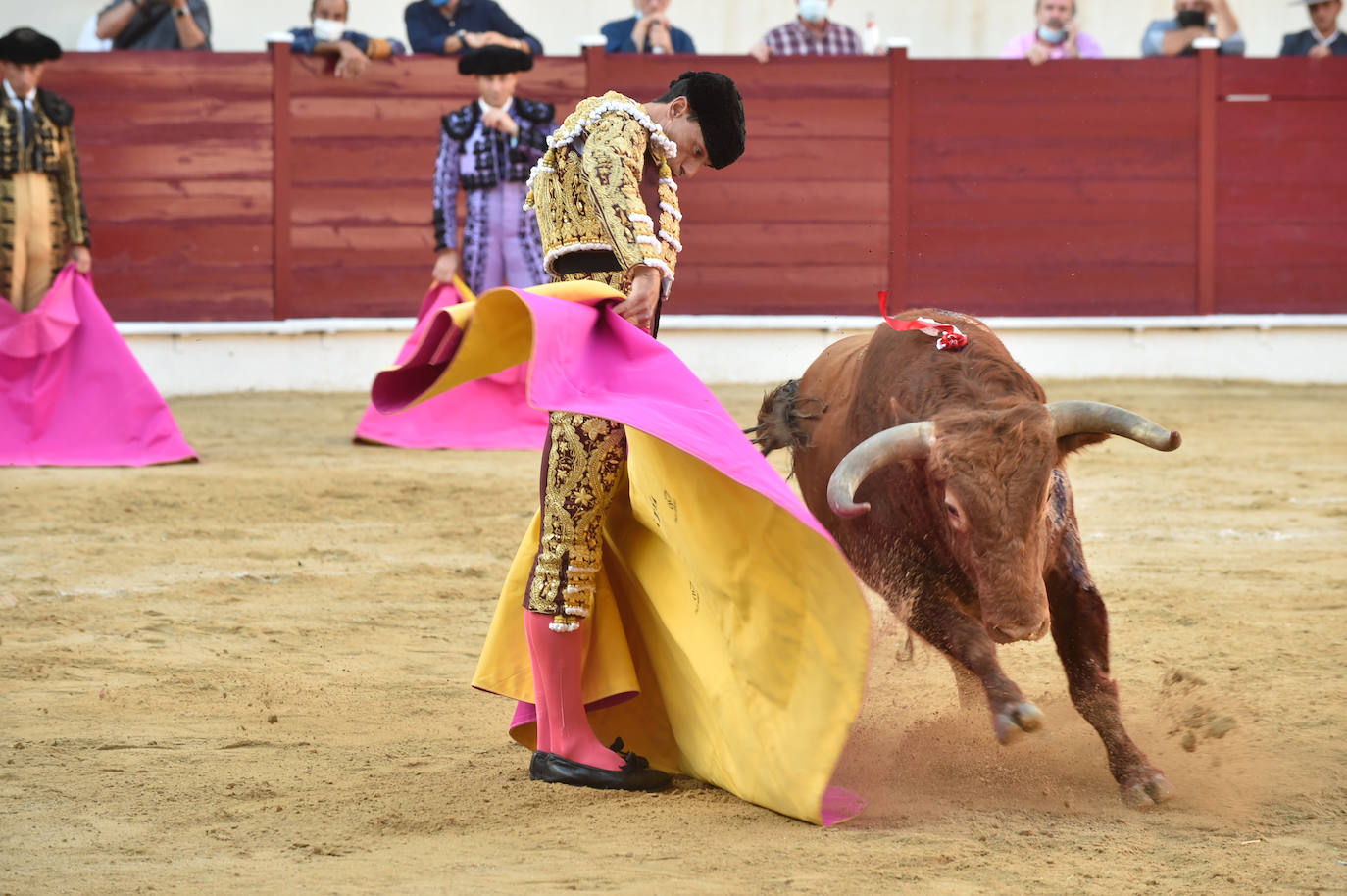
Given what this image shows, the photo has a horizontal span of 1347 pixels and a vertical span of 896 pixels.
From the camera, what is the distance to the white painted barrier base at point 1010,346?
8883mm

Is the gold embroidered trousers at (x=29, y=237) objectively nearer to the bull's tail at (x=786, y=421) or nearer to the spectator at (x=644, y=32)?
the spectator at (x=644, y=32)

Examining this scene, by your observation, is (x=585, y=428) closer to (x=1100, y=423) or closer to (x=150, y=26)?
(x=1100, y=423)

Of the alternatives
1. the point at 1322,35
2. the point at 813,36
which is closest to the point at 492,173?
the point at 813,36

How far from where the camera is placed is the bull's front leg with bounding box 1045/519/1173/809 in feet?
8.30

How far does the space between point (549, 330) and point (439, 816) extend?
0.68 metres

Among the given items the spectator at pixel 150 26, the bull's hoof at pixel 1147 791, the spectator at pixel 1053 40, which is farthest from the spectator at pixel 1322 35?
the bull's hoof at pixel 1147 791

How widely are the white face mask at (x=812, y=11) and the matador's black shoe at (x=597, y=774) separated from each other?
7.49 m

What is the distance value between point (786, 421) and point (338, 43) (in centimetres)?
630

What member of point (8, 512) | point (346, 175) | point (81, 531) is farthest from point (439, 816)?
point (346, 175)

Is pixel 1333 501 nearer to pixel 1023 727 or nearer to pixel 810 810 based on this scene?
pixel 1023 727

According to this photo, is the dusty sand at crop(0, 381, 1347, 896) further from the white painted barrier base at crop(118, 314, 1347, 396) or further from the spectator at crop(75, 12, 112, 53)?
the spectator at crop(75, 12, 112, 53)

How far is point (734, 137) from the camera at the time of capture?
2506 mm

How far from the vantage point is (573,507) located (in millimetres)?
2434

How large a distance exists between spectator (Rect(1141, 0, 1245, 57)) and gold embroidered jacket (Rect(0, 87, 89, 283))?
602 centimetres
